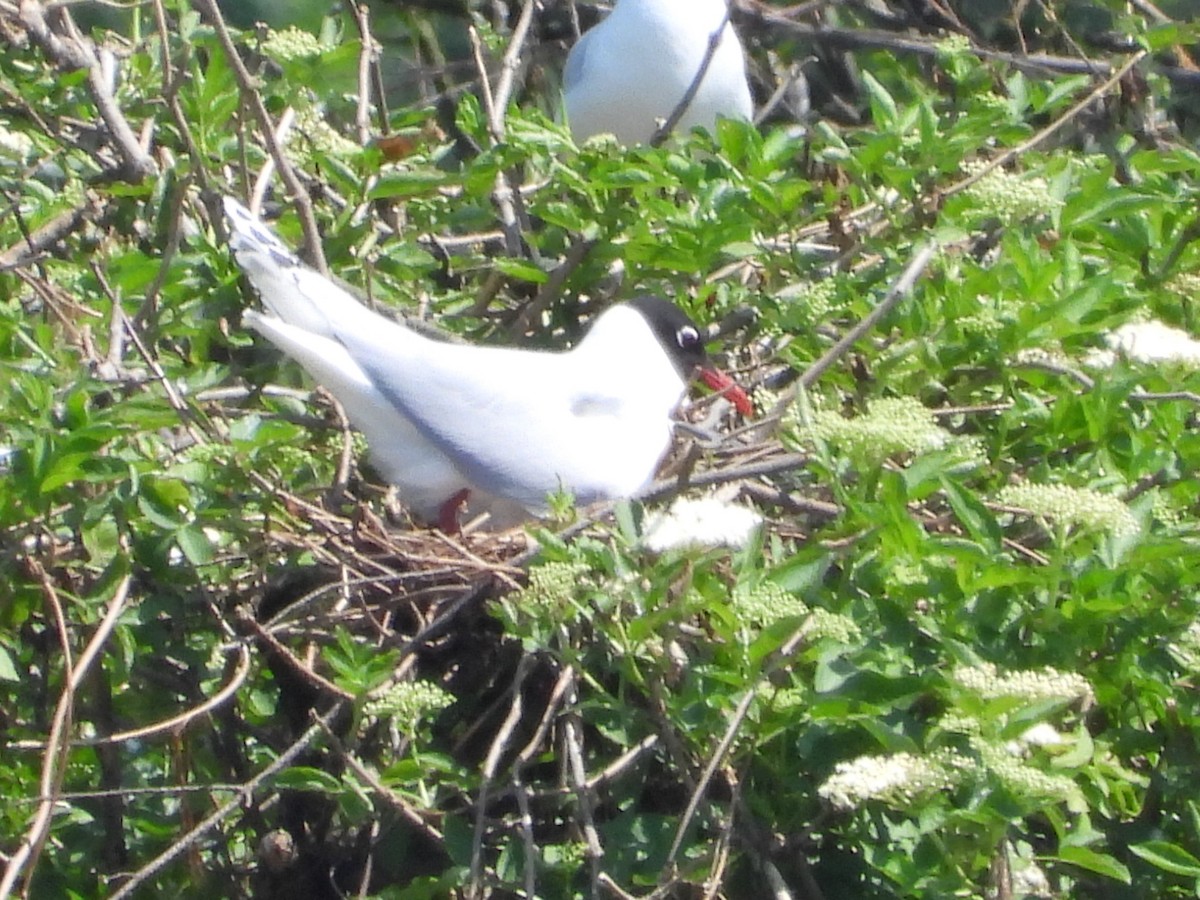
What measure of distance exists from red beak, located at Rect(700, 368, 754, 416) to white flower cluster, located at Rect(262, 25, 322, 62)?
80 centimetres

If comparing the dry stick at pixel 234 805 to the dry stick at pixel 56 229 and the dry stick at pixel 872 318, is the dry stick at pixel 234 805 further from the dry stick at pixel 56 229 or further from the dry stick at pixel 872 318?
the dry stick at pixel 56 229

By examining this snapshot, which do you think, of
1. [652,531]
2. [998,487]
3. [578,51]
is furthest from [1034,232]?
[578,51]

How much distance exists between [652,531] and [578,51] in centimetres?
298

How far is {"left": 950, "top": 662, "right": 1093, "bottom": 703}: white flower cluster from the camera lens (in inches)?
75.4

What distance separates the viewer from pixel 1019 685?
1.92 metres

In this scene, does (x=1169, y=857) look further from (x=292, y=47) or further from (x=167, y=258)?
(x=292, y=47)

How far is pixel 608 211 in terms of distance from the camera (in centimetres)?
301

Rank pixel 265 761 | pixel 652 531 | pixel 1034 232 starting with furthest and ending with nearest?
pixel 1034 232 < pixel 265 761 < pixel 652 531

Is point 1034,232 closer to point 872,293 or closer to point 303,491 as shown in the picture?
point 872,293

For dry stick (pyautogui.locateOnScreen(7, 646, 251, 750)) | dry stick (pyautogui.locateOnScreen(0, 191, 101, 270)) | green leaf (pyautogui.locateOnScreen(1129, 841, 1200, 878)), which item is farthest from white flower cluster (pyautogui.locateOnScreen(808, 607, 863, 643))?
dry stick (pyautogui.locateOnScreen(0, 191, 101, 270))

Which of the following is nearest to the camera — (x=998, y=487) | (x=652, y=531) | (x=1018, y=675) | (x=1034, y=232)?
(x=1018, y=675)

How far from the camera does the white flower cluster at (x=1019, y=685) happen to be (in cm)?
192

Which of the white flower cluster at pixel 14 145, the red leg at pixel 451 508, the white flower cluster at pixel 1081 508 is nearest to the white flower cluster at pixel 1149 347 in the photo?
the white flower cluster at pixel 1081 508

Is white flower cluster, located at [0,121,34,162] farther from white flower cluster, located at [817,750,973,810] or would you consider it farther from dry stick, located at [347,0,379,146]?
white flower cluster, located at [817,750,973,810]
